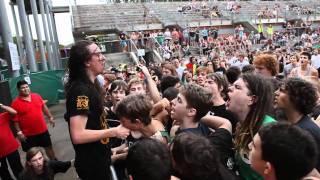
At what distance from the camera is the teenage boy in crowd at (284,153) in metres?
1.72

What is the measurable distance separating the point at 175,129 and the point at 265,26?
34.2 metres

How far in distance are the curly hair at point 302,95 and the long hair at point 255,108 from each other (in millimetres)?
166

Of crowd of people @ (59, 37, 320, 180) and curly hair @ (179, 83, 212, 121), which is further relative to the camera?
curly hair @ (179, 83, 212, 121)

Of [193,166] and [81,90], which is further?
[81,90]

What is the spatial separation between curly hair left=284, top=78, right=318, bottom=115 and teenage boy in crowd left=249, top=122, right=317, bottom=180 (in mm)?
872

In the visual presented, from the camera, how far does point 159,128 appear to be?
3.19 meters

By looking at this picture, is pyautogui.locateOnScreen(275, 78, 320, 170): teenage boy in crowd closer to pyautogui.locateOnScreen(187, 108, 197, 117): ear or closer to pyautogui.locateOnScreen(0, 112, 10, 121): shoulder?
pyautogui.locateOnScreen(187, 108, 197, 117): ear

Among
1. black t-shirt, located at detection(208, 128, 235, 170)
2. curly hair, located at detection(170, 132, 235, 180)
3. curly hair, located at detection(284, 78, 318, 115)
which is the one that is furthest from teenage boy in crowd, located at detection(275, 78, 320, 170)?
curly hair, located at detection(170, 132, 235, 180)

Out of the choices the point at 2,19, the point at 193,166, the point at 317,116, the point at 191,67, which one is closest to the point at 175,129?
the point at 193,166

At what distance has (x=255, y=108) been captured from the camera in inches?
104

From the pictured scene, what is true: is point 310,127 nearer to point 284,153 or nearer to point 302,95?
point 302,95

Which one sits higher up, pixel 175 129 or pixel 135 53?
pixel 175 129

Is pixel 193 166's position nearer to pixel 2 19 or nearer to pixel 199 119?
pixel 199 119

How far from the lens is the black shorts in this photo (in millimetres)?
6324
